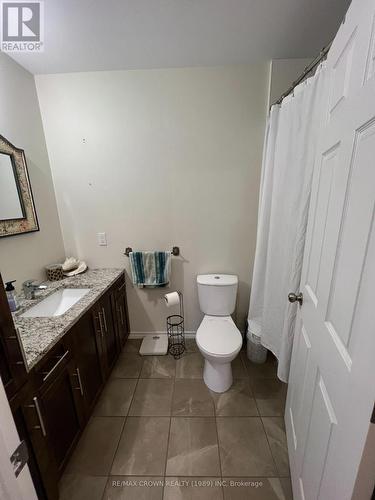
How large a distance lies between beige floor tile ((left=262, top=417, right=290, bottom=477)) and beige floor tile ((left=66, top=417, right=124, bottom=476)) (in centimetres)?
96

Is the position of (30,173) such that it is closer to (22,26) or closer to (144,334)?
(22,26)

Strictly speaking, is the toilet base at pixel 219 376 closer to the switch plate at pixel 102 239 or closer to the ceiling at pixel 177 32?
the switch plate at pixel 102 239

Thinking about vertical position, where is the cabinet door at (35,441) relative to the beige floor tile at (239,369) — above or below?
above

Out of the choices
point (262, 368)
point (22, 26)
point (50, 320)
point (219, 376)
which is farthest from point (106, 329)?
point (22, 26)

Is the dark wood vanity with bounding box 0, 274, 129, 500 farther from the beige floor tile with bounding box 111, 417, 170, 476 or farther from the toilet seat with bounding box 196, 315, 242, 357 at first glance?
the toilet seat with bounding box 196, 315, 242, 357

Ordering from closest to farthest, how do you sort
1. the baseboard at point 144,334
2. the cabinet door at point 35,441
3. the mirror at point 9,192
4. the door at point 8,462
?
the door at point 8,462 < the cabinet door at point 35,441 < the mirror at point 9,192 < the baseboard at point 144,334

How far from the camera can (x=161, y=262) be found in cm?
189

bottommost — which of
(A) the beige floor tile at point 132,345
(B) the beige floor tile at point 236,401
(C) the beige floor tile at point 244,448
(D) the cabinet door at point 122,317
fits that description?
(C) the beige floor tile at point 244,448

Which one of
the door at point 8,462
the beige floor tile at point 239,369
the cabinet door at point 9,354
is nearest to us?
the door at point 8,462

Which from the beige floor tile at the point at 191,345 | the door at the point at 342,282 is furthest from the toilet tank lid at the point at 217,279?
the door at the point at 342,282

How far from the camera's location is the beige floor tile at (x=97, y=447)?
46.0 inches

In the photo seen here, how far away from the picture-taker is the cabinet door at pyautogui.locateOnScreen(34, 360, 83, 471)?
936 millimetres

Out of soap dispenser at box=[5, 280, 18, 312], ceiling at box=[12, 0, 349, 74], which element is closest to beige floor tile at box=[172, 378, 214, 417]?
soap dispenser at box=[5, 280, 18, 312]

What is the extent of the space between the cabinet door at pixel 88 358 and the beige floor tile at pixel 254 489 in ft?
2.97
